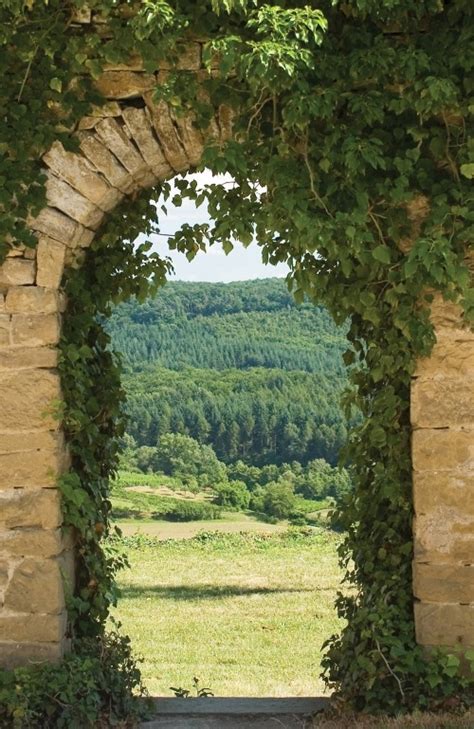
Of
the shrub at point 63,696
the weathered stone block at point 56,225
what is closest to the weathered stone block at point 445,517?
the shrub at point 63,696

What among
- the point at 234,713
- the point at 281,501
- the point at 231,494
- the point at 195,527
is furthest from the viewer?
the point at 231,494

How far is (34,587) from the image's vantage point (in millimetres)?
5500

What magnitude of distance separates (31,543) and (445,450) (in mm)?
2019

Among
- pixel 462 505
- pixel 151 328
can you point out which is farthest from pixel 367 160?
pixel 151 328

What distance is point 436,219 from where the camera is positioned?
5250 mm

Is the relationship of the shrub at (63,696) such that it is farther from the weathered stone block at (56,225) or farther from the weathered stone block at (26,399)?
the weathered stone block at (56,225)

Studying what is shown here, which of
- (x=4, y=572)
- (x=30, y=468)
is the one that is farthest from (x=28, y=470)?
(x=4, y=572)

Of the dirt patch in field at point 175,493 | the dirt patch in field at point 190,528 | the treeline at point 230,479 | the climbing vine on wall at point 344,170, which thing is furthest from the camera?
the dirt patch in field at point 175,493

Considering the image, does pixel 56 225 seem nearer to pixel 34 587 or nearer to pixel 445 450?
pixel 34 587

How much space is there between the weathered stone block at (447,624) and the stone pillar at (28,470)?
1750 millimetres

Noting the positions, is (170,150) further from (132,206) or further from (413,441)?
(413,441)

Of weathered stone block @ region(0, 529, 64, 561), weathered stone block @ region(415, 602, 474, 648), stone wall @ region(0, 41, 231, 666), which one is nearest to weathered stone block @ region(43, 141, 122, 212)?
stone wall @ region(0, 41, 231, 666)

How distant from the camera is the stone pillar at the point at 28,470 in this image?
550 centimetres

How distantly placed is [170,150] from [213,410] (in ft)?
40.4
